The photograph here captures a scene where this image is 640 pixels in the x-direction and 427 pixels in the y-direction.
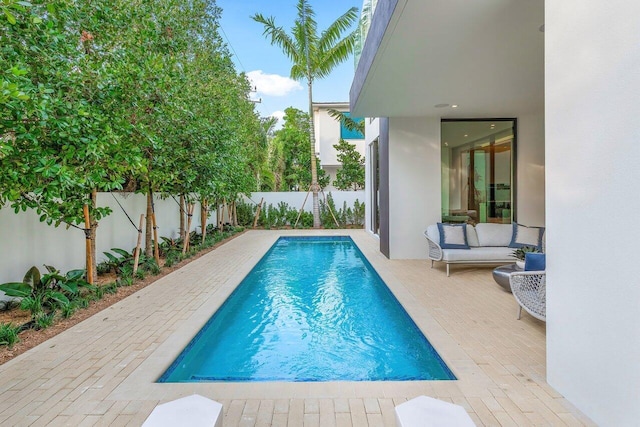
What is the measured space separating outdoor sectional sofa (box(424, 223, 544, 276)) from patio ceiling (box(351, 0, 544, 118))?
7.71 feet

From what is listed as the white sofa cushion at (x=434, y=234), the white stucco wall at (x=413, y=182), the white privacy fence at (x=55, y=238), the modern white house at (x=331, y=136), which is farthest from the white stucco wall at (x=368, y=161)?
the modern white house at (x=331, y=136)

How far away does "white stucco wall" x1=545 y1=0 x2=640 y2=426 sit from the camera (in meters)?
2.02

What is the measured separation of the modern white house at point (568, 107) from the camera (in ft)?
6.72

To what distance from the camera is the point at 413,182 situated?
8.23 meters

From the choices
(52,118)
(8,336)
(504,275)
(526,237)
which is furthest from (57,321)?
(526,237)

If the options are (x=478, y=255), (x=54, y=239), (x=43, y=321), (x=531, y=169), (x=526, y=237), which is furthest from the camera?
(x=531, y=169)

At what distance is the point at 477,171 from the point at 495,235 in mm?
1906

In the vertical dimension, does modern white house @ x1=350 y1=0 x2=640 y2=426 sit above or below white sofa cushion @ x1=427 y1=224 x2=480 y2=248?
above

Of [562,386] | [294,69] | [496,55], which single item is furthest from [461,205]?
[294,69]

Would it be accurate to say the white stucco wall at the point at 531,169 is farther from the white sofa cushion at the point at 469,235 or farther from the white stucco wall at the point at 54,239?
the white stucco wall at the point at 54,239

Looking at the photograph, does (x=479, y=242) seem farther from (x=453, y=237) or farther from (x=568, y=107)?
(x=568, y=107)

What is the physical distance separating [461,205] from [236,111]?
6.95 m

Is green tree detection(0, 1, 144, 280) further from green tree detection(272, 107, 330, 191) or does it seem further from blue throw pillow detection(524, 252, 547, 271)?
green tree detection(272, 107, 330, 191)

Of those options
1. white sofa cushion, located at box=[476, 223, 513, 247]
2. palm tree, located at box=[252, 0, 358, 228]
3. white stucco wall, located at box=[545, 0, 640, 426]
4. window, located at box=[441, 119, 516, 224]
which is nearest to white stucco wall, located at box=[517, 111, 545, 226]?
window, located at box=[441, 119, 516, 224]
